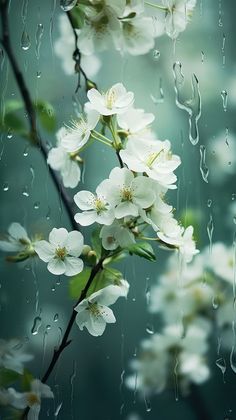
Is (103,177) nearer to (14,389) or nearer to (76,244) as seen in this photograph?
(76,244)

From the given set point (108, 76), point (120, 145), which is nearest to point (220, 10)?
point (108, 76)

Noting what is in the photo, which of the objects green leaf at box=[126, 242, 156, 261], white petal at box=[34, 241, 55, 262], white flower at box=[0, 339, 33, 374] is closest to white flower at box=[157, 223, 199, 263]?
green leaf at box=[126, 242, 156, 261]

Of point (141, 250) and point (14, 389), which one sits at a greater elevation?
point (141, 250)

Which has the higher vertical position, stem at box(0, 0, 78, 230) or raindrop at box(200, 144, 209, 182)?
stem at box(0, 0, 78, 230)

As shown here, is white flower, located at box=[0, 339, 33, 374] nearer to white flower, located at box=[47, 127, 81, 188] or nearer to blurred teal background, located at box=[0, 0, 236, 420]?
blurred teal background, located at box=[0, 0, 236, 420]

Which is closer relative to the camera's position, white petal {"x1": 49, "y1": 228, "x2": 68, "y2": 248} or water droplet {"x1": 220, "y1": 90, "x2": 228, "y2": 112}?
white petal {"x1": 49, "y1": 228, "x2": 68, "y2": 248}

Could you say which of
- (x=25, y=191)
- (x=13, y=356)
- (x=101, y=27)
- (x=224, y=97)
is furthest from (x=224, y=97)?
(x=13, y=356)

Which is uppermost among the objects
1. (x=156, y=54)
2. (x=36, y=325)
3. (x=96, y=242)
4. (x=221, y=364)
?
(x=156, y=54)
